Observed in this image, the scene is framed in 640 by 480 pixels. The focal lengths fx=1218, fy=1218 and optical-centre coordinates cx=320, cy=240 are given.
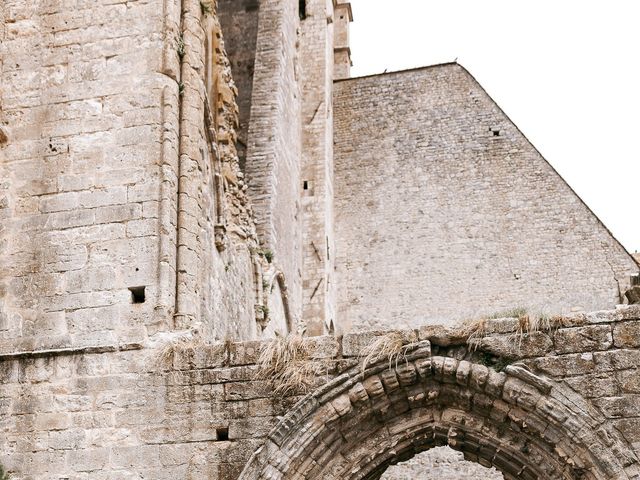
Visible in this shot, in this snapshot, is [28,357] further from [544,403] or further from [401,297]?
[401,297]

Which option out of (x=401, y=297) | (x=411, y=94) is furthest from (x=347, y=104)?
(x=401, y=297)

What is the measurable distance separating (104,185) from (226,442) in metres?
2.23

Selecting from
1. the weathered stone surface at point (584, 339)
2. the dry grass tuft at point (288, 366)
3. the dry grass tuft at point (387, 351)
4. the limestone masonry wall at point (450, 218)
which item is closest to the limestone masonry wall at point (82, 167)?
the dry grass tuft at point (288, 366)

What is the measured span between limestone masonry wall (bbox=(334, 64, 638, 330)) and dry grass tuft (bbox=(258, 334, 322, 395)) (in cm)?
1135

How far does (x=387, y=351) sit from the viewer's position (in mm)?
7719

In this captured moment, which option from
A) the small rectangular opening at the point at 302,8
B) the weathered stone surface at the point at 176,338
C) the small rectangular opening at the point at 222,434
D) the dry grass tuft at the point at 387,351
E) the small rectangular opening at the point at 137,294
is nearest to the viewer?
the weathered stone surface at the point at 176,338

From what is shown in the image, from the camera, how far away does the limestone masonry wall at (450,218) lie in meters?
19.1

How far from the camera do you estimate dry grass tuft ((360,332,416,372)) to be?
7711 millimetres

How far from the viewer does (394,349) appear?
25.3 feet

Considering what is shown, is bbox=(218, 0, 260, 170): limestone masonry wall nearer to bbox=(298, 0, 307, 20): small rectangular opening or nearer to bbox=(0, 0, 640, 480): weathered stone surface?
bbox=(298, 0, 307, 20): small rectangular opening

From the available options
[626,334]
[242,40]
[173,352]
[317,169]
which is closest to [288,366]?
[173,352]

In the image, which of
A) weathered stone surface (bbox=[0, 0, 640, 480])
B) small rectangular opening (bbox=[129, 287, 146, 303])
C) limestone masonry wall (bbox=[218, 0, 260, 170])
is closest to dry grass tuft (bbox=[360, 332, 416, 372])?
weathered stone surface (bbox=[0, 0, 640, 480])

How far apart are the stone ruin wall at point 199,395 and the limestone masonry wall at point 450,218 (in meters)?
11.2

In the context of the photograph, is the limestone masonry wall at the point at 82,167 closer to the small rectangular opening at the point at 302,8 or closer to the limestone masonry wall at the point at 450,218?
the limestone masonry wall at the point at 450,218
